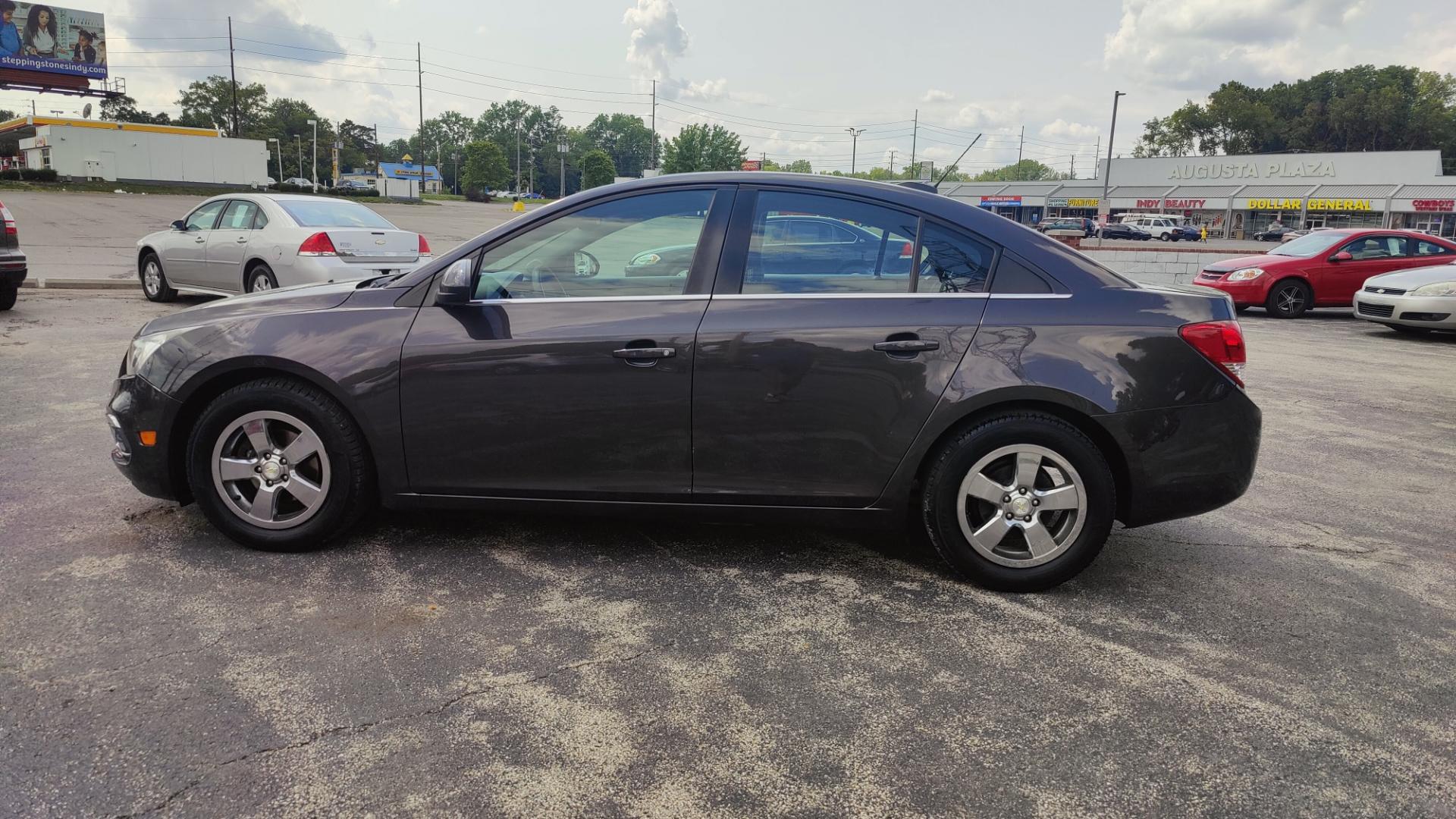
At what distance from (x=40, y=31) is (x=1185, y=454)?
81798mm

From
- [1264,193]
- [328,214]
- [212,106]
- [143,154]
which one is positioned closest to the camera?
[328,214]

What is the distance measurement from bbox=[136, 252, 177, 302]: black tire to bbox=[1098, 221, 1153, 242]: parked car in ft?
170

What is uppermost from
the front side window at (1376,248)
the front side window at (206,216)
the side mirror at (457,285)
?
the front side window at (1376,248)

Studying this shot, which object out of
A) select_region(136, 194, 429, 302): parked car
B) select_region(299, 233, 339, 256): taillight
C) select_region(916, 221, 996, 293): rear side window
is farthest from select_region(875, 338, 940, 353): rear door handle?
select_region(299, 233, 339, 256): taillight

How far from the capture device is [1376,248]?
15.0m

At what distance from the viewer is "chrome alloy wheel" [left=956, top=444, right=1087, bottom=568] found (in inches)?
139

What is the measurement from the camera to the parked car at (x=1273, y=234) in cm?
5734

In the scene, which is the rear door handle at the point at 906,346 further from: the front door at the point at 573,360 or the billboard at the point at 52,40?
the billboard at the point at 52,40

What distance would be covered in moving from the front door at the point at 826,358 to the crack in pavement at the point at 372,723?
2.65 feet

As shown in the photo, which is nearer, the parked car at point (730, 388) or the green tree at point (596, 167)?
the parked car at point (730, 388)

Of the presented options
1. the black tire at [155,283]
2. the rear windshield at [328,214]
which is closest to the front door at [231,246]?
the rear windshield at [328,214]

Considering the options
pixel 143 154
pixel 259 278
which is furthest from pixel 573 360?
pixel 143 154

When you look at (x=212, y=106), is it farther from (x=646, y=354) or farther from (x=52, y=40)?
(x=646, y=354)

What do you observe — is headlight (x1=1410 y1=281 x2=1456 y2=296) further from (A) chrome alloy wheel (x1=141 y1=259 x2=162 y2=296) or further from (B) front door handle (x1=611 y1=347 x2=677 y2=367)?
(A) chrome alloy wheel (x1=141 y1=259 x2=162 y2=296)
